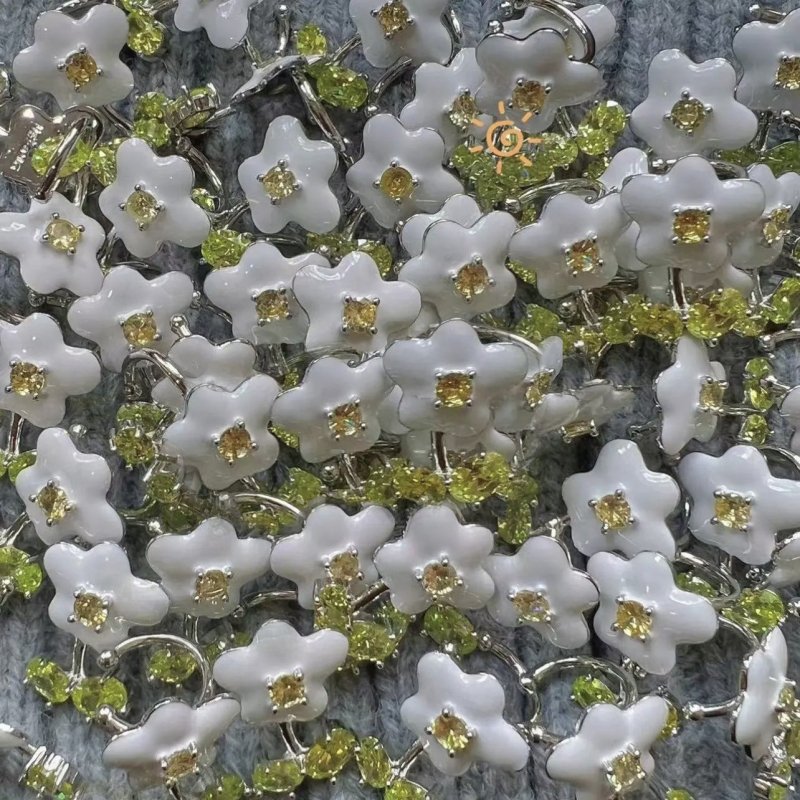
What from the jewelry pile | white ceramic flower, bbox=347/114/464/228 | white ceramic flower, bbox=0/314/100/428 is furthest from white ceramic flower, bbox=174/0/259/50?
white ceramic flower, bbox=0/314/100/428

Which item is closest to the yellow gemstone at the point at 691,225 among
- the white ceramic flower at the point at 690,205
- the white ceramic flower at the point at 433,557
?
the white ceramic flower at the point at 690,205

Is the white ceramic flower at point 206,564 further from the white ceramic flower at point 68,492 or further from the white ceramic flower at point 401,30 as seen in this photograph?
the white ceramic flower at point 401,30

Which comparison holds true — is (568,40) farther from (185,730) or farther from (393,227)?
(185,730)

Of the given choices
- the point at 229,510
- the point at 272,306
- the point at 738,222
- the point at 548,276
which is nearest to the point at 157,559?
the point at 229,510

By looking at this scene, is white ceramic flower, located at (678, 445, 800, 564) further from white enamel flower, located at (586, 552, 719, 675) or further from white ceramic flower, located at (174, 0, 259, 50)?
white ceramic flower, located at (174, 0, 259, 50)

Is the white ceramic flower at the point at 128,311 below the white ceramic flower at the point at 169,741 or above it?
above

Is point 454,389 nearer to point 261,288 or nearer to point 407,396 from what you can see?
point 407,396

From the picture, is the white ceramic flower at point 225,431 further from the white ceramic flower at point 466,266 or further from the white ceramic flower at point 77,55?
the white ceramic flower at point 77,55

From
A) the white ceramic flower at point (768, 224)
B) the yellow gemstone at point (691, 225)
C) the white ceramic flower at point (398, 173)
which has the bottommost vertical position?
the white ceramic flower at point (768, 224)
